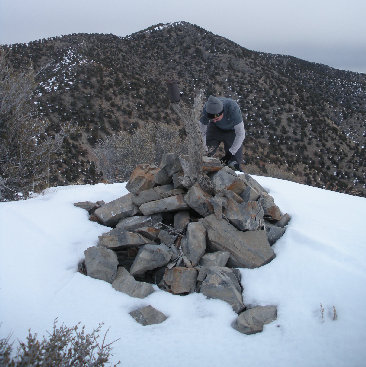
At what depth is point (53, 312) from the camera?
11.1ft

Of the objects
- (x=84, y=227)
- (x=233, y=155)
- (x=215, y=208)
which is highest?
(x=233, y=155)

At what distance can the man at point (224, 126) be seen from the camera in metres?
6.05

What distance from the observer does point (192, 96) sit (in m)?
36.9

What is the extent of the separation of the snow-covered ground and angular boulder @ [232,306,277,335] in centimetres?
6

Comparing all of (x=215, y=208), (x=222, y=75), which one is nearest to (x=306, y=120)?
(x=222, y=75)

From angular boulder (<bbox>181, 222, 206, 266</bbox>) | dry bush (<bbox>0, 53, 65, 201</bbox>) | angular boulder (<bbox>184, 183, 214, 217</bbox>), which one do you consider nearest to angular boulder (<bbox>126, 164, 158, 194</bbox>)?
angular boulder (<bbox>184, 183, 214, 217</bbox>)

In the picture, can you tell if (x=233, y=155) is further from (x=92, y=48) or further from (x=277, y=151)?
(x=92, y=48)

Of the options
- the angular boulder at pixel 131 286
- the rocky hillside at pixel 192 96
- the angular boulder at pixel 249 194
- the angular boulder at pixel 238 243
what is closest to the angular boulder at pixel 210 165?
the angular boulder at pixel 249 194

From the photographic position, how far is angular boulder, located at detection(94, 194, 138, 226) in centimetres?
496

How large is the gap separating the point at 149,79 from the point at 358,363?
37.0 meters

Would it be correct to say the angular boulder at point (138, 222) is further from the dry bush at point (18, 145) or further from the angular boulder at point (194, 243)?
the dry bush at point (18, 145)

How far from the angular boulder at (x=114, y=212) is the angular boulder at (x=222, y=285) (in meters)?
1.57

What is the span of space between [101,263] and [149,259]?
0.58m

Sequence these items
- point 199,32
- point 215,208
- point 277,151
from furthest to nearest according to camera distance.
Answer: point 199,32 → point 277,151 → point 215,208
